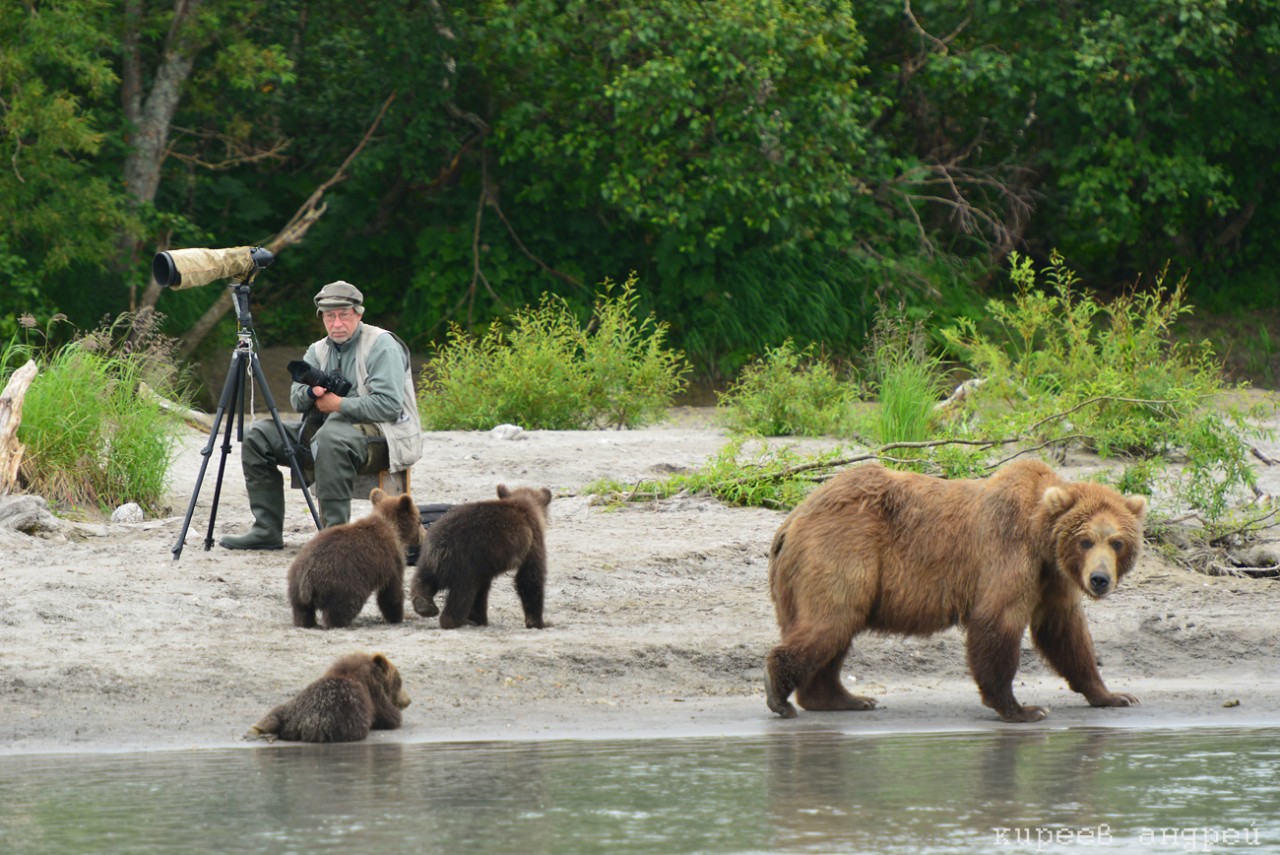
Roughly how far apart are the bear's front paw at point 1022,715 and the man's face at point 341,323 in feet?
14.4

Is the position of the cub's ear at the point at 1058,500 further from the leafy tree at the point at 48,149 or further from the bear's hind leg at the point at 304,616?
the leafy tree at the point at 48,149

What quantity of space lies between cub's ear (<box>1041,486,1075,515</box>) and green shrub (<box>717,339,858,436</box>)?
661 centimetres

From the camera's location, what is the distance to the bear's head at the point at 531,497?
26.3ft

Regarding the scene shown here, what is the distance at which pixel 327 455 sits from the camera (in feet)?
29.5

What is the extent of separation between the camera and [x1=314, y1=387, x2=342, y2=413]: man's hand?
9062mm

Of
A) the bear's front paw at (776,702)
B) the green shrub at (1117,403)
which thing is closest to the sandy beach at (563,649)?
the bear's front paw at (776,702)

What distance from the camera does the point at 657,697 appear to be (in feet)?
23.4

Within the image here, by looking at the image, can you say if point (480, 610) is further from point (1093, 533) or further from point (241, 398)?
point (1093, 533)

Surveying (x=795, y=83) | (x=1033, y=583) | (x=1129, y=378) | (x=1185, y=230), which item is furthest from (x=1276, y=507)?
(x=1185, y=230)

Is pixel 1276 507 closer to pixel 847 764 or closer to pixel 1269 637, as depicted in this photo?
pixel 1269 637

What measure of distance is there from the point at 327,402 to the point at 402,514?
3.78 ft

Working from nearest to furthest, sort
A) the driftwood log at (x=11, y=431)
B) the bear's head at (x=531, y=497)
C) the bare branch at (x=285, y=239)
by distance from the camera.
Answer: the bear's head at (x=531, y=497)
the driftwood log at (x=11, y=431)
the bare branch at (x=285, y=239)

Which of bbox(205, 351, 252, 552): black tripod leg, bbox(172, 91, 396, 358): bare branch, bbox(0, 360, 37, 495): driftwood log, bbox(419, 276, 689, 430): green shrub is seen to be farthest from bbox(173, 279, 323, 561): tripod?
bbox(172, 91, 396, 358): bare branch

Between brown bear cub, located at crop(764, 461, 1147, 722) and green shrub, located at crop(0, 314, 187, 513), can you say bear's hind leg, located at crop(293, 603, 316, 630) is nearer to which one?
brown bear cub, located at crop(764, 461, 1147, 722)
